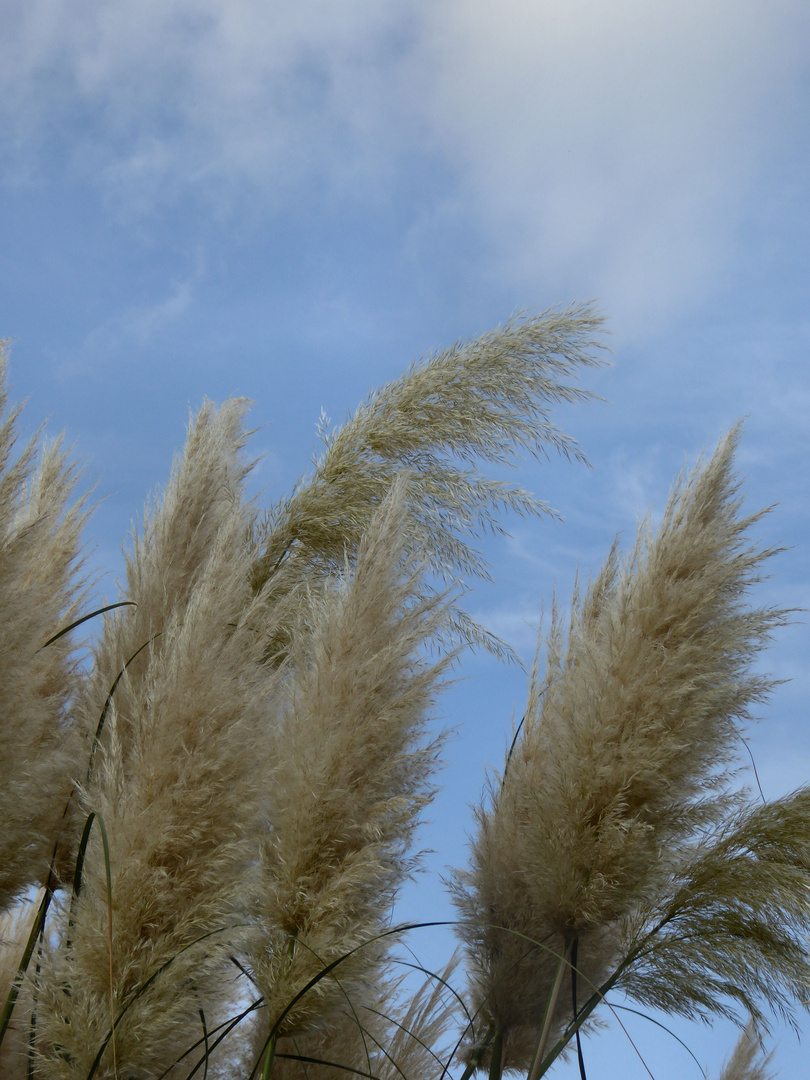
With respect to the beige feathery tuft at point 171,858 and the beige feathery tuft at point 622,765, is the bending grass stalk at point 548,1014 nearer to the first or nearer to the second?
the beige feathery tuft at point 622,765

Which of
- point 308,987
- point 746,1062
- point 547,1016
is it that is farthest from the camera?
point 746,1062

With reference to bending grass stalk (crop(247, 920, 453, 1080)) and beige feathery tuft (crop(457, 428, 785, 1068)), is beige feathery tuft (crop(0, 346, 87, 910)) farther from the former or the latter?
beige feathery tuft (crop(457, 428, 785, 1068))

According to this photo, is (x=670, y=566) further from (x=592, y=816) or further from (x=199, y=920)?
(x=199, y=920)

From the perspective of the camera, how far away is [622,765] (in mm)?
1728

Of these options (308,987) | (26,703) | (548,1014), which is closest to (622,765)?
(548,1014)

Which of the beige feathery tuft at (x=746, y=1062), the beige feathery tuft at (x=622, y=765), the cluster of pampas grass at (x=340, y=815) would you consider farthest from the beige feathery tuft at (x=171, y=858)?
the beige feathery tuft at (x=746, y=1062)

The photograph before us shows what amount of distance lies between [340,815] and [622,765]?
1.79ft

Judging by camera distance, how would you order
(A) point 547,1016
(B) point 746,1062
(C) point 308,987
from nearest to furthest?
(C) point 308,987 < (A) point 547,1016 < (B) point 746,1062

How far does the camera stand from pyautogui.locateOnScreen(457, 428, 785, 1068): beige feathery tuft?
1742 mm

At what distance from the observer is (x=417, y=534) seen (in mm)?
2637

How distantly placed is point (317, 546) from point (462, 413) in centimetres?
60

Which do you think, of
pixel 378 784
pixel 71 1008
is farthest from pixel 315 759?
pixel 71 1008

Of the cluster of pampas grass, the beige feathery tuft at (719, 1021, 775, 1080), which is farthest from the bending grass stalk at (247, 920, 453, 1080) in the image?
the beige feathery tuft at (719, 1021, 775, 1080)

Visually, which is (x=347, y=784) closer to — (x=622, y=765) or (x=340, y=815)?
(x=340, y=815)
